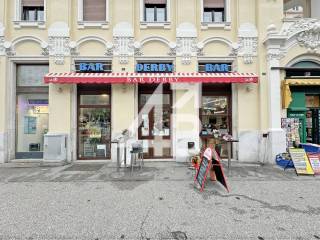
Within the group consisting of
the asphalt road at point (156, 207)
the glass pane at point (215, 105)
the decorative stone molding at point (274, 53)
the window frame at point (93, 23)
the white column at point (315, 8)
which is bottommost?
the asphalt road at point (156, 207)

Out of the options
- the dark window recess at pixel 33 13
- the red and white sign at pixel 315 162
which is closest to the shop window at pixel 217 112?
the red and white sign at pixel 315 162

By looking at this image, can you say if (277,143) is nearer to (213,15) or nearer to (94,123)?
(213,15)

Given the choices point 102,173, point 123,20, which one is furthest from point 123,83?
point 102,173

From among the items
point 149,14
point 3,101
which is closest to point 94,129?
point 3,101

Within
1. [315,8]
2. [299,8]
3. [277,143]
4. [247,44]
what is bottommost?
[277,143]

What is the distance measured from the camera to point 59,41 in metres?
8.92

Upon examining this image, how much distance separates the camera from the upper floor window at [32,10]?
367 inches

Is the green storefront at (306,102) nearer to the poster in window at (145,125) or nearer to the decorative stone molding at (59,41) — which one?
the poster in window at (145,125)

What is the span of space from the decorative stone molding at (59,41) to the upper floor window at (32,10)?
1118mm

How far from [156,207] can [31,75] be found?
28.1 ft

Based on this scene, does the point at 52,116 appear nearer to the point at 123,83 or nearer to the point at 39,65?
the point at 39,65

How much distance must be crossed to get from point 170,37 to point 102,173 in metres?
6.29

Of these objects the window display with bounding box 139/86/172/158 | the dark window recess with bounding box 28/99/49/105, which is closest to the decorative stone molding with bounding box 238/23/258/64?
the window display with bounding box 139/86/172/158

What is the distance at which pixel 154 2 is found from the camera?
31.2ft
